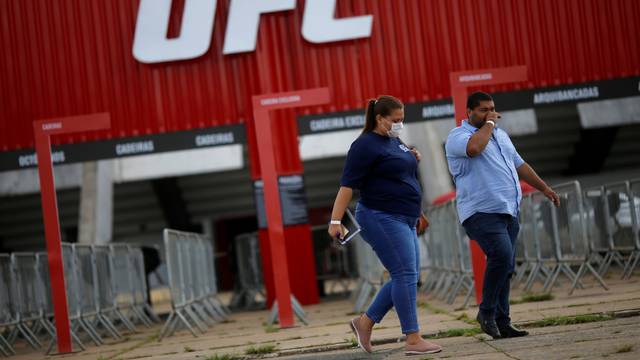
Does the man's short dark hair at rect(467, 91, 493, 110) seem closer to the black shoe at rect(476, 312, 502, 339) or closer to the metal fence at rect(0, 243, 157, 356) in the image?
the black shoe at rect(476, 312, 502, 339)

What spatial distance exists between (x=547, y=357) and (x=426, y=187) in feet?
68.1

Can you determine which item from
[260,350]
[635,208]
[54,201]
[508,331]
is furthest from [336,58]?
[508,331]

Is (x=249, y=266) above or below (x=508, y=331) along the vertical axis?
below

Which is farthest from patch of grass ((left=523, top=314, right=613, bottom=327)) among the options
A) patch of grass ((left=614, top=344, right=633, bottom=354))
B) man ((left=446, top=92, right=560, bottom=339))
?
patch of grass ((left=614, top=344, right=633, bottom=354))

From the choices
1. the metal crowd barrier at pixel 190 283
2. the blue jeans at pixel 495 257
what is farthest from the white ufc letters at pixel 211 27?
the blue jeans at pixel 495 257

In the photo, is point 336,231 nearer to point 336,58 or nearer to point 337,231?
point 337,231

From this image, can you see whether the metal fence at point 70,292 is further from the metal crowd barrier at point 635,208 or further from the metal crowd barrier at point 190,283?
the metal crowd barrier at point 635,208

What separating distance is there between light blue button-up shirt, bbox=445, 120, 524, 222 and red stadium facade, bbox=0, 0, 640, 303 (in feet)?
25.8

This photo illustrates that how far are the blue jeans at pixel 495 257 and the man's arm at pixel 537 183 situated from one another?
1.20 feet

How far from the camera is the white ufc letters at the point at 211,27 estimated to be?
1531 cm

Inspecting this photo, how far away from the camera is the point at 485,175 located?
7199 millimetres

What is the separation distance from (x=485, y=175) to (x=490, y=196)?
0.17 m

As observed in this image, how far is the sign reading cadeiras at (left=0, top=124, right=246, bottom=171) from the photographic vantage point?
15031mm

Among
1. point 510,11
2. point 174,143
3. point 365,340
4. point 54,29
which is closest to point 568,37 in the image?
point 510,11
